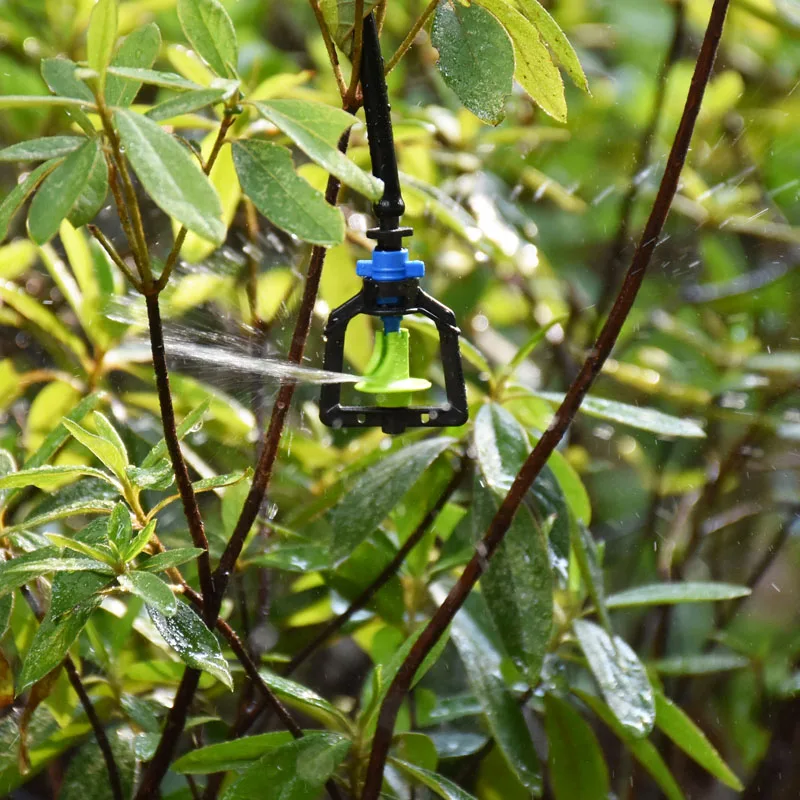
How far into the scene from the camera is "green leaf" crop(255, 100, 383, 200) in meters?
0.39

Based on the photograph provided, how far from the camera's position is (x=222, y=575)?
1.81 feet

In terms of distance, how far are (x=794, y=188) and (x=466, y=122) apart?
0.59 m

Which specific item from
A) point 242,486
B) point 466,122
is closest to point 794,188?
point 466,122

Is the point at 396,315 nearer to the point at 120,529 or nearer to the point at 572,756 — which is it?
the point at 120,529

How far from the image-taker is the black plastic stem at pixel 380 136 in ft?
1.58

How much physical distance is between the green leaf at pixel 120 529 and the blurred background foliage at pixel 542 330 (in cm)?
22

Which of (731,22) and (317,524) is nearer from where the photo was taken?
(317,524)

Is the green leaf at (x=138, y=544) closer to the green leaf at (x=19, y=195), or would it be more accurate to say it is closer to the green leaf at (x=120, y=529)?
the green leaf at (x=120, y=529)

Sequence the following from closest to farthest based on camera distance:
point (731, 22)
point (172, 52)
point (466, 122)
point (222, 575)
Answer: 1. point (222, 575)
2. point (172, 52)
3. point (466, 122)
4. point (731, 22)

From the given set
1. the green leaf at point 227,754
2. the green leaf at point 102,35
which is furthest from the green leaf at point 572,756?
the green leaf at point 102,35

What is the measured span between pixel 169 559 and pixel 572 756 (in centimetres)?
44

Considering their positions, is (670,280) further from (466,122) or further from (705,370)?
(466,122)

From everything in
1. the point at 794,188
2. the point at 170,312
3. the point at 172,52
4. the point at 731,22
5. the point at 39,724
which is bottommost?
the point at 39,724

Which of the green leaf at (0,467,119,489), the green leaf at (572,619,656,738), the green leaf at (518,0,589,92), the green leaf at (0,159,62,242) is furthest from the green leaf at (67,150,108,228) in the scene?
the green leaf at (572,619,656,738)
